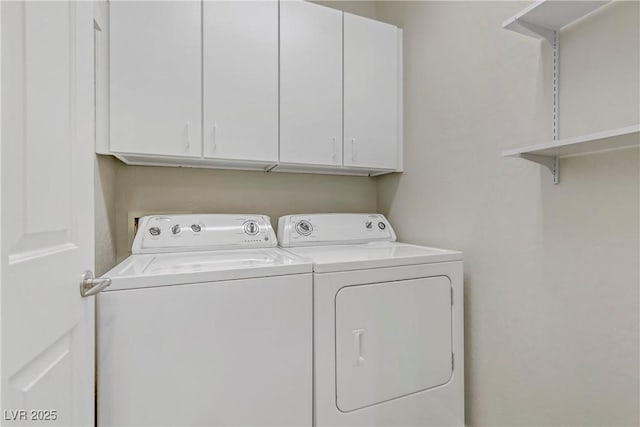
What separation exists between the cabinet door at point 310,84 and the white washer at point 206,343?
2.42 ft

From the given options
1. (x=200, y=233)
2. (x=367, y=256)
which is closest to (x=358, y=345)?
(x=367, y=256)

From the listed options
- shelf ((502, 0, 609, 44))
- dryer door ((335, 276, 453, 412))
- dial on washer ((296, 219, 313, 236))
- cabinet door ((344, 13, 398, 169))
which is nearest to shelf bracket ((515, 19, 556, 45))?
shelf ((502, 0, 609, 44))

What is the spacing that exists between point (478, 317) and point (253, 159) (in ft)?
4.58

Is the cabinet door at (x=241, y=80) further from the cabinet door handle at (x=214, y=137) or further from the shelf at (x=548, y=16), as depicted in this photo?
the shelf at (x=548, y=16)

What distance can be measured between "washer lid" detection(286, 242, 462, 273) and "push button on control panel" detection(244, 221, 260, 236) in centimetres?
21

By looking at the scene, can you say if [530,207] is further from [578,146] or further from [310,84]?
[310,84]

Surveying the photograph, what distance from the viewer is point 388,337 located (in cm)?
146

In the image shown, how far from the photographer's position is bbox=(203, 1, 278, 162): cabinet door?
1.64 meters

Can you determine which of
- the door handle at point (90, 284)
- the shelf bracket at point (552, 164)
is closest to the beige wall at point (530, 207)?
the shelf bracket at point (552, 164)

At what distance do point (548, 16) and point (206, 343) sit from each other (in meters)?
1.70

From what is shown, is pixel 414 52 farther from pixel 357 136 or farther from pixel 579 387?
pixel 579 387

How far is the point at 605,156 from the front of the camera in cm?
117

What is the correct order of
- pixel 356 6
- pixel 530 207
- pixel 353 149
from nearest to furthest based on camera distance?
pixel 530 207
pixel 353 149
pixel 356 6

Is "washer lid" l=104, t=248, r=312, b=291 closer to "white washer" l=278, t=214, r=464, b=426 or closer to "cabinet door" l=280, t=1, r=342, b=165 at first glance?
"white washer" l=278, t=214, r=464, b=426
